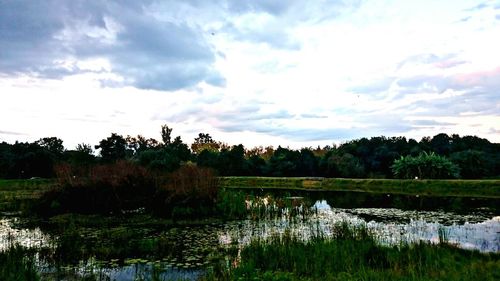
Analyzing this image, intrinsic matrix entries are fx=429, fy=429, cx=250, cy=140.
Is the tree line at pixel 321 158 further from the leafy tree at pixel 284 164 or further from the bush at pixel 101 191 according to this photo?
the bush at pixel 101 191

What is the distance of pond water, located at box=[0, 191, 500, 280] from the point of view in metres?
12.0

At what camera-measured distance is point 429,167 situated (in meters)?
41.4

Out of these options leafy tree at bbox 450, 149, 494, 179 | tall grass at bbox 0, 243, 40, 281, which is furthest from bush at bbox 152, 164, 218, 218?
leafy tree at bbox 450, 149, 494, 179

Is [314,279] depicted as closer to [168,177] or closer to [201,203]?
[201,203]

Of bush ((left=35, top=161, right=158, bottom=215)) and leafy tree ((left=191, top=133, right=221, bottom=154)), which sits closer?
bush ((left=35, top=161, right=158, bottom=215))

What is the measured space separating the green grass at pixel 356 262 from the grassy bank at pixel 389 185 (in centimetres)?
2419

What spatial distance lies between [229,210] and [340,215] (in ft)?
19.6

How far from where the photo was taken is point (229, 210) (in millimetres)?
23422

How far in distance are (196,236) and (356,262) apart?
732 centimetres

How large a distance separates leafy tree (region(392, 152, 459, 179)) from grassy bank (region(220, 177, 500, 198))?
9.87ft

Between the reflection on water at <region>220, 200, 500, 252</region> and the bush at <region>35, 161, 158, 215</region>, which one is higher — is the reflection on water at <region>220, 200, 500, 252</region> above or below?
below

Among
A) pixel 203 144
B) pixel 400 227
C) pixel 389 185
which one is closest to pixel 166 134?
pixel 203 144

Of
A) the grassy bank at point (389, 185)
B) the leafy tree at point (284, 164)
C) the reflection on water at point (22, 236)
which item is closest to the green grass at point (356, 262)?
the reflection on water at point (22, 236)

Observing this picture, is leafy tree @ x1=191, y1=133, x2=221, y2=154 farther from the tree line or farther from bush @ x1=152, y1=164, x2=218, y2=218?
bush @ x1=152, y1=164, x2=218, y2=218
